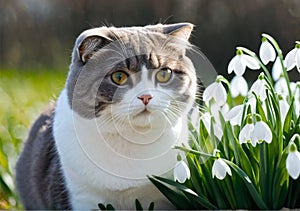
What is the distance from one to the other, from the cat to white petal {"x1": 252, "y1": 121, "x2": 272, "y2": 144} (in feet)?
0.85

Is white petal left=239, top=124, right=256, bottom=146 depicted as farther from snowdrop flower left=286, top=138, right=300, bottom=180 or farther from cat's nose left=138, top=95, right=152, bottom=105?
cat's nose left=138, top=95, right=152, bottom=105

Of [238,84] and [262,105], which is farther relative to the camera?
[238,84]

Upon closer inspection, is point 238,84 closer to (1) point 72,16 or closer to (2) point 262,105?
(2) point 262,105

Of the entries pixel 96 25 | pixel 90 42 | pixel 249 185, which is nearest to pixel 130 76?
pixel 90 42

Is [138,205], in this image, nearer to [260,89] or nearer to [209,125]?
[209,125]

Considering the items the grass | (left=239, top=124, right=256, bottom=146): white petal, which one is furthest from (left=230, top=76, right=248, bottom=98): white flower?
the grass

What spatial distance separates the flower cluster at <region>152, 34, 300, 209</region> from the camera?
1.64 meters

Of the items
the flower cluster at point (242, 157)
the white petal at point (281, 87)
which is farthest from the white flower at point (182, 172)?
the white petal at point (281, 87)

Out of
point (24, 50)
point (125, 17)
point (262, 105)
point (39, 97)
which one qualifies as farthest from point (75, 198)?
point (24, 50)

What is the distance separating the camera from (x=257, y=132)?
155 centimetres

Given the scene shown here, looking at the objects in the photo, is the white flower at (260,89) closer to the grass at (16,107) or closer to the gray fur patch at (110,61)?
the gray fur patch at (110,61)

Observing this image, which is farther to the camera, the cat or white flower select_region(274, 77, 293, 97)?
white flower select_region(274, 77, 293, 97)

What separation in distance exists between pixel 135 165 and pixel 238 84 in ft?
1.36

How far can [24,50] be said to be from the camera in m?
4.45
